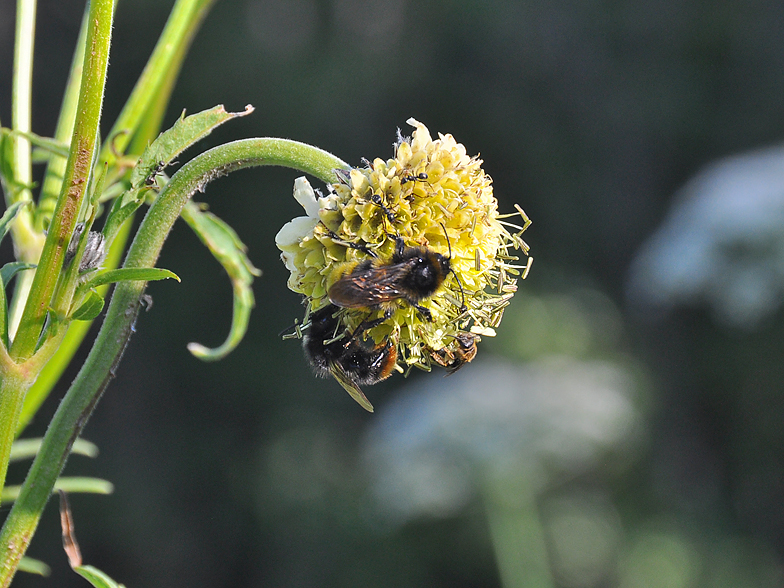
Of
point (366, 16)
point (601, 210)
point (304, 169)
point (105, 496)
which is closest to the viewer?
point (304, 169)

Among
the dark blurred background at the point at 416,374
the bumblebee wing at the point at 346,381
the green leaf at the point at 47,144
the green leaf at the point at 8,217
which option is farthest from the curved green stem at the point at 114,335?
the dark blurred background at the point at 416,374

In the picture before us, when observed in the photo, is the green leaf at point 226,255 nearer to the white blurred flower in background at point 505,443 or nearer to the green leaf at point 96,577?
the green leaf at point 96,577

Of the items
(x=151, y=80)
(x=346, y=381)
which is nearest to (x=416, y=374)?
(x=346, y=381)

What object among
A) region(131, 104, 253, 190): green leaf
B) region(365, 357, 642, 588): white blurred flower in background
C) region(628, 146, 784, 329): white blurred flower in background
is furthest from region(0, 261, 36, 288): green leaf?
region(628, 146, 784, 329): white blurred flower in background

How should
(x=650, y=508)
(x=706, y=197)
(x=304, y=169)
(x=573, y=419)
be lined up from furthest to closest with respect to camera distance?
(x=650, y=508)
(x=706, y=197)
(x=573, y=419)
(x=304, y=169)

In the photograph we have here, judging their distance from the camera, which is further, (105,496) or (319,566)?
(105,496)

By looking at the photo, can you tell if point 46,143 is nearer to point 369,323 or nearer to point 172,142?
point 172,142

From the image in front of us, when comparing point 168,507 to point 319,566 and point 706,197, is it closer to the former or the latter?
point 319,566

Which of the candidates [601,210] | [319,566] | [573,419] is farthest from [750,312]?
[319,566]
